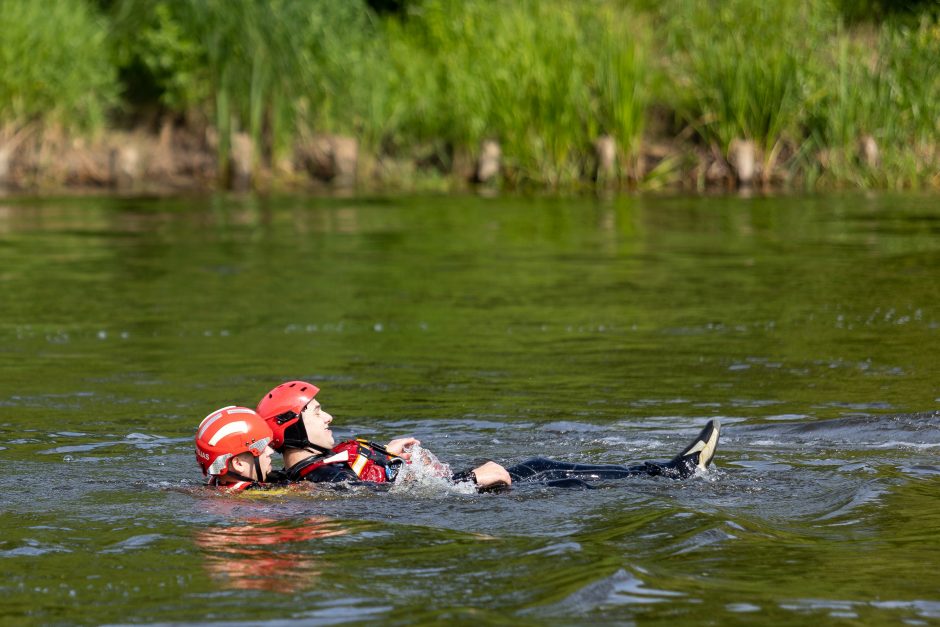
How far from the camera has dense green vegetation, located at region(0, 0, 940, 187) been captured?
28859 mm

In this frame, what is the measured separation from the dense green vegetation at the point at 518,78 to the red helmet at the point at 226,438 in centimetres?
2157

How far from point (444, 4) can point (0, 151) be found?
10477 millimetres

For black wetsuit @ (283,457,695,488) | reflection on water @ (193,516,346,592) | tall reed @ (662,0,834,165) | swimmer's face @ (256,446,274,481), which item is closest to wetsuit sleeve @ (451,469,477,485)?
black wetsuit @ (283,457,695,488)

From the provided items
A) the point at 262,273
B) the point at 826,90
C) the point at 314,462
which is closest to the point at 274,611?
the point at 314,462

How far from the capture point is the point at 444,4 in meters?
35.5

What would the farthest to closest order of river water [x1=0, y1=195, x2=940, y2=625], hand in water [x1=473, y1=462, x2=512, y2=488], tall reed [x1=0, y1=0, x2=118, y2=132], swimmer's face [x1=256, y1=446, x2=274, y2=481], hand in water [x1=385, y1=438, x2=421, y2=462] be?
1. tall reed [x1=0, y1=0, x2=118, y2=132]
2. hand in water [x1=385, y1=438, x2=421, y2=462]
3. swimmer's face [x1=256, y1=446, x2=274, y2=481]
4. hand in water [x1=473, y1=462, x2=512, y2=488]
5. river water [x1=0, y1=195, x2=940, y2=625]

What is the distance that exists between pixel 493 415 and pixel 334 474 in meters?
2.48

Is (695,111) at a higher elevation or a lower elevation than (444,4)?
lower

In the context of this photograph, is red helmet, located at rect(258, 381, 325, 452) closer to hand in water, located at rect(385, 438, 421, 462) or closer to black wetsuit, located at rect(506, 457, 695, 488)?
hand in water, located at rect(385, 438, 421, 462)

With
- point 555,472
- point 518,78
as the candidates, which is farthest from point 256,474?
point 518,78

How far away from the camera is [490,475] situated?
7688 millimetres

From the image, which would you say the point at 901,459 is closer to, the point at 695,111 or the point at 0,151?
the point at 695,111

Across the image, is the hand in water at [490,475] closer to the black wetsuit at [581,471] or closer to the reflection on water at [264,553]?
the black wetsuit at [581,471]

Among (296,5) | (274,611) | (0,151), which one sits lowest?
(274,611)
